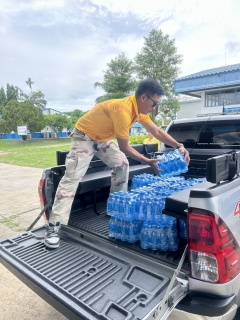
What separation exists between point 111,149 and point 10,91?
181 ft

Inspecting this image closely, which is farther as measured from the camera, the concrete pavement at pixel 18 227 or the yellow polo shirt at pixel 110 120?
the yellow polo shirt at pixel 110 120

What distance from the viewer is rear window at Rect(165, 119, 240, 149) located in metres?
3.18

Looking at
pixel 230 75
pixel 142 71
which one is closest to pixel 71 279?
pixel 142 71

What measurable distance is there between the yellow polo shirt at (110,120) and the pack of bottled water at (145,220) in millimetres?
656

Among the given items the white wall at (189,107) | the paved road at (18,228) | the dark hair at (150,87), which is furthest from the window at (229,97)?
the dark hair at (150,87)

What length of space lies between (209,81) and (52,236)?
2468cm

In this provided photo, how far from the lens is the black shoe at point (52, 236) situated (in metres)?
2.19

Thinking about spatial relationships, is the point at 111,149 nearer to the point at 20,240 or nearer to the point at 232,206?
the point at 20,240

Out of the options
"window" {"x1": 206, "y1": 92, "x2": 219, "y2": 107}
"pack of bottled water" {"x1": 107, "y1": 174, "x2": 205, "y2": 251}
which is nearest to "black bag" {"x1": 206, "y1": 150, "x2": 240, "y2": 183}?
"pack of bottled water" {"x1": 107, "y1": 174, "x2": 205, "y2": 251}

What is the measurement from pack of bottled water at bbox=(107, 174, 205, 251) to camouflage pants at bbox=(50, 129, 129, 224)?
0.41 meters

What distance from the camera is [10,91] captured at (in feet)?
170

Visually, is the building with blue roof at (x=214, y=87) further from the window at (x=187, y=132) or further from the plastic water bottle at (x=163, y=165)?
the plastic water bottle at (x=163, y=165)

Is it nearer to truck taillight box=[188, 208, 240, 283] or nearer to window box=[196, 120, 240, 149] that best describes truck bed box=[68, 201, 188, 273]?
truck taillight box=[188, 208, 240, 283]

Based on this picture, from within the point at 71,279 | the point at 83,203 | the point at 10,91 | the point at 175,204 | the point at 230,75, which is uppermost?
the point at 10,91
